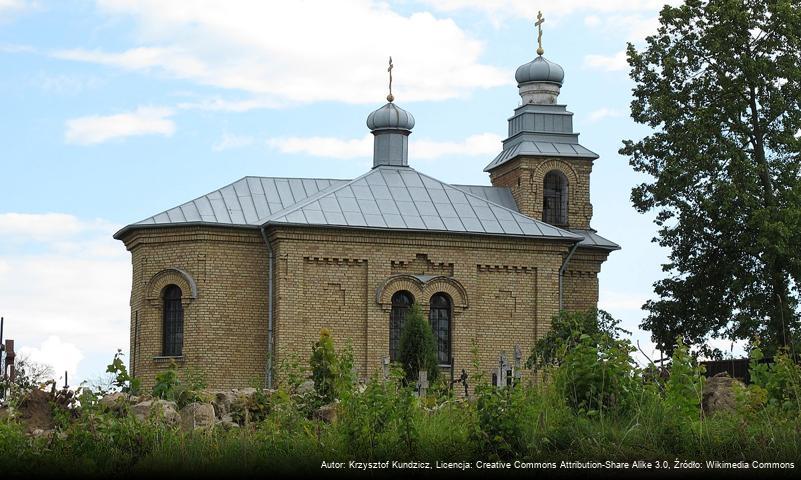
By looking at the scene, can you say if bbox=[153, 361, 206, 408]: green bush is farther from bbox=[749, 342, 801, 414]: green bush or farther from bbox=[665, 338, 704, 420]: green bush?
bbox=[749, 342, 801, 414]: green bush

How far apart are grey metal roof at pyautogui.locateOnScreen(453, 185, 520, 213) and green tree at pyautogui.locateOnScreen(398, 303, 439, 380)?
5940 mm

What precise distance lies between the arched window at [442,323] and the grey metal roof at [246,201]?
407 centimetres

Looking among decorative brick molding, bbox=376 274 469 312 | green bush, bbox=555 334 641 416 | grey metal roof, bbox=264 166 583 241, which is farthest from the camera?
grey metal roof, bbox=264 166 583 241

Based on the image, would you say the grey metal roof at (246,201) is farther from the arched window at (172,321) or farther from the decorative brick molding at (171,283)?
the arched window at (172,321)

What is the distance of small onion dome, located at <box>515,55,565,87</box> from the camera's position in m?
34.0

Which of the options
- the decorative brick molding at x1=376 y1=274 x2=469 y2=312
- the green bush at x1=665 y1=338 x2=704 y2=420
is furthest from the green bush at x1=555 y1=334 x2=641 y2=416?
the decorative brick molding at x1=376 y1=274 x2=469 y2=312

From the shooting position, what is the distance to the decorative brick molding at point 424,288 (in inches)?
1144

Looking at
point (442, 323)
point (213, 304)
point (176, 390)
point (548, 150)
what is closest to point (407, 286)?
point (442, 323)

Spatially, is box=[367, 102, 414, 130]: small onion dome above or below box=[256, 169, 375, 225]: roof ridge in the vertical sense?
above

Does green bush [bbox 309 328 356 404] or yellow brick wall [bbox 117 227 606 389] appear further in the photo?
yellow brick wall [bbox 117 227 606 389]

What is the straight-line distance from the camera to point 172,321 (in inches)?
1153

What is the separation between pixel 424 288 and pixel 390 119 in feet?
17.4

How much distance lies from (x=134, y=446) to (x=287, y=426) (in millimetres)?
1472

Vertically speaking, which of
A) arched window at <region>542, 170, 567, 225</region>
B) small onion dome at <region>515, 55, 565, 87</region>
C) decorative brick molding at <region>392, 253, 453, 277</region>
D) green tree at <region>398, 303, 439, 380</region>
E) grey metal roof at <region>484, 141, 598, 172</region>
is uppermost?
small onion dome at <region>515, 55, 565, 87</region>
